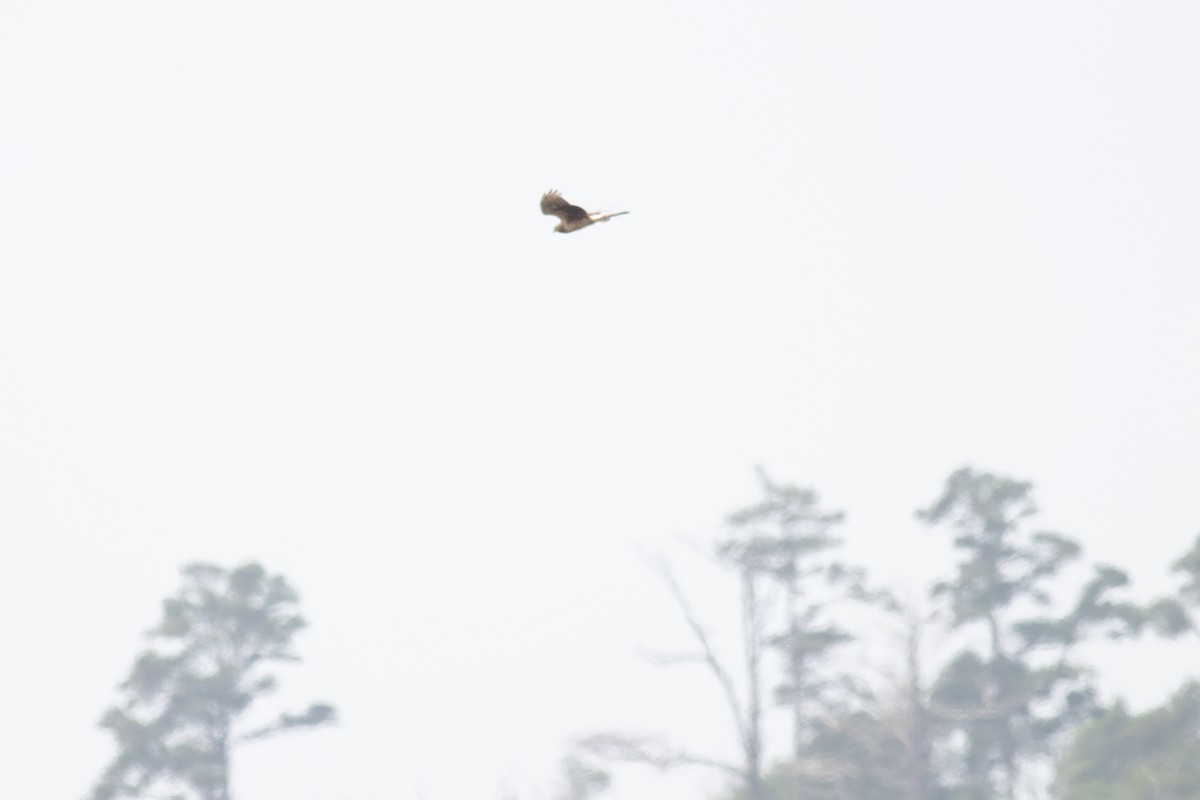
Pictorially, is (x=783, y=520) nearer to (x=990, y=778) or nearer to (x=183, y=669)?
(x=990, y=778)

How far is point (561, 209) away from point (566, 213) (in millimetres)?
73

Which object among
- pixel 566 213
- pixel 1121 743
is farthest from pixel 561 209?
pixel 1121 743

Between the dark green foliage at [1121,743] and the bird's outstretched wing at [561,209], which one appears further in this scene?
the dark green foliage at [1121,743]

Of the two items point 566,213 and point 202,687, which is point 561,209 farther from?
point 202,687

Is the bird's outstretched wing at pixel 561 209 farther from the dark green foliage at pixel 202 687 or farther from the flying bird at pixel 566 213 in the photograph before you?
the dark green foliage at pixel 202 687

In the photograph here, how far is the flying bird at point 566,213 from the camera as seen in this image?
19.1 metres

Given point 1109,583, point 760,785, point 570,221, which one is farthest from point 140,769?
point 570,221

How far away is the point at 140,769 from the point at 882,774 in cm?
2018

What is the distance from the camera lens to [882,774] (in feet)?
157

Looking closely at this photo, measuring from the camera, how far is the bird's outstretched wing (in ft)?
62.6

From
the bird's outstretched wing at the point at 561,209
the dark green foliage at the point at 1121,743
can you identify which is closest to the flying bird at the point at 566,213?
the bird's outstretched wing at the point at 561,209

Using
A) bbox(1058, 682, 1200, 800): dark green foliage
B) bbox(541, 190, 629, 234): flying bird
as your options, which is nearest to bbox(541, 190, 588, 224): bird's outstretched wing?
bbox(541, 190, 629, 234): flying bird

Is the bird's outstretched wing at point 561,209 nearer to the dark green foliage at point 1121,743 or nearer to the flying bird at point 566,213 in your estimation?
the flying bird at point 566,213

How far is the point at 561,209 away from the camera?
1923 centimetres
